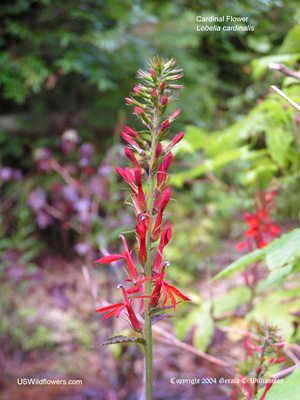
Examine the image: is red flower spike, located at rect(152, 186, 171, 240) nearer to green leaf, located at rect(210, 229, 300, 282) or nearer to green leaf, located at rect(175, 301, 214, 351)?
green leaf, located at rect(210, 229, 300, 282)

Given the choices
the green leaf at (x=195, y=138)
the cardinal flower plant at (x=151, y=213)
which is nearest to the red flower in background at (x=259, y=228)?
the green leaf at (x=195, y=138)

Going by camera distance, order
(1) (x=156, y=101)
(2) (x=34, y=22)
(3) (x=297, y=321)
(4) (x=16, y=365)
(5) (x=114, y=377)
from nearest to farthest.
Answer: (1) (x=156, y=101) < (3) (x=297, y=321) < (5) (x=114, y=377) < (2) (x=34, y=22) < (4) (x=16, y=365)

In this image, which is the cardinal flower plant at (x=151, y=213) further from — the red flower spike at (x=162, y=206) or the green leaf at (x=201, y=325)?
the green leaf at (x=201, y=325)

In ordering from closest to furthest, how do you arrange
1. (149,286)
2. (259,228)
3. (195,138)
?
(149,286) < (259,228) < (195,138)

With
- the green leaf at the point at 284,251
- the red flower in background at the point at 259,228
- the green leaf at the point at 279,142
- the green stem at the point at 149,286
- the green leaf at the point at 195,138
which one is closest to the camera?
the green stem at the point at 149,286

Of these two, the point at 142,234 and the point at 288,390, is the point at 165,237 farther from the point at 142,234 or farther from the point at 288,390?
the point at 288,390

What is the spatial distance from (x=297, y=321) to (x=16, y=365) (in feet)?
6.83

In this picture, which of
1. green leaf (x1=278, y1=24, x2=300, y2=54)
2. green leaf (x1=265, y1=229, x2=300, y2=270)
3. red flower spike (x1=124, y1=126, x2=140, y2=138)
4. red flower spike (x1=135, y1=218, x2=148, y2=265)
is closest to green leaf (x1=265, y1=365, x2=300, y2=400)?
green leaf (x1=265, y1=229, x2=300, y2=270)

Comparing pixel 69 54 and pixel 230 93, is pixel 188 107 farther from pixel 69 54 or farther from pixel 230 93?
pixel 69 54

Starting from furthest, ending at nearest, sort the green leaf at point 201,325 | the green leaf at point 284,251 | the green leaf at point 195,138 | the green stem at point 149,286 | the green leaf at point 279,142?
1. the green leaf at point 195,138
2. the green leaf at point 201,325
3. the green leaf at point 279,142
4. the green leaf at point 284,251
5. the green stem at point 149,286

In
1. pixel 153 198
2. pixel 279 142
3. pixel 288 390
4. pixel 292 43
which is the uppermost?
pixel 292 43

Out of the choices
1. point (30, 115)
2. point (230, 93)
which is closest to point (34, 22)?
point (30, 115)

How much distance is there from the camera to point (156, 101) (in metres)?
0.47

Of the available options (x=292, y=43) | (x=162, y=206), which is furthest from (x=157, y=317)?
(x=292, y=43)
